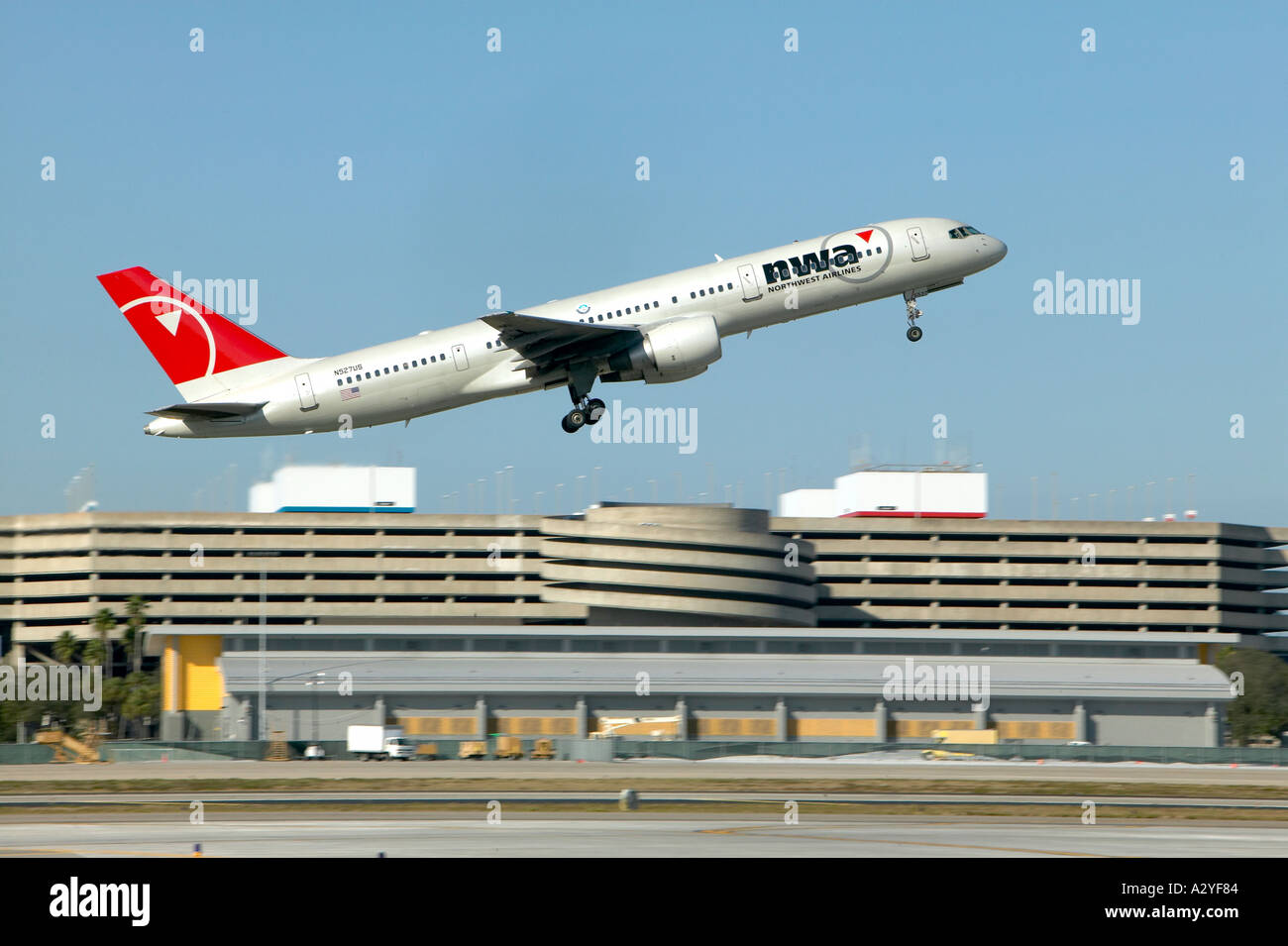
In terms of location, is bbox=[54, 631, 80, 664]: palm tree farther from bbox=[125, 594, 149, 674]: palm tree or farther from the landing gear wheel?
the landing gear wheel

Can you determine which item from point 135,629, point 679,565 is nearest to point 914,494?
point 679,565

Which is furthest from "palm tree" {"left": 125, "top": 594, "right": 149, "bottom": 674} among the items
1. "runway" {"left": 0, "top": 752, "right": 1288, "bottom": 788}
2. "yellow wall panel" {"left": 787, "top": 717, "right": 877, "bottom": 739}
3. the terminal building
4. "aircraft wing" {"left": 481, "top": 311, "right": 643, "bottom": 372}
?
"aircraft wing" {"left": 481, "top": 311, "right": 643, "bottom": 372}

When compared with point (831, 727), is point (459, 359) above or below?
above

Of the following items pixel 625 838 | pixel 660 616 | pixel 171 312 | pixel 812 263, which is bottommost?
pixel 625 838

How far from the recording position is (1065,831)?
3853 centimetres

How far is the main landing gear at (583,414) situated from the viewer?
161ft

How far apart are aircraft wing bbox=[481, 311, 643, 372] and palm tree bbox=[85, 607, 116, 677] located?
93.8 metres

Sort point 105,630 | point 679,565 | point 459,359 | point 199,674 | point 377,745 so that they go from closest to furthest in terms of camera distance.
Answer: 1. point 459,359
2. point 377,745
3. point 199,674
4. point 679,565
5. point 105,630

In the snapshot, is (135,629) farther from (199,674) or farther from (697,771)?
(697,771)

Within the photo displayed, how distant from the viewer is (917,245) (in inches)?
1962

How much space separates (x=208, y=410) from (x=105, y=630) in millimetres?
95827

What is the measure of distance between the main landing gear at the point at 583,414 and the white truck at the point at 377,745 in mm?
29770
